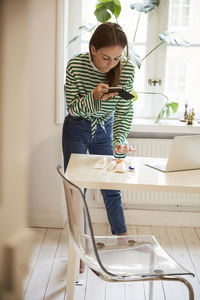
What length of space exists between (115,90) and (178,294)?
1.14 m

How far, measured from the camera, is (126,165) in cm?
194

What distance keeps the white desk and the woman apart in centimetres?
16

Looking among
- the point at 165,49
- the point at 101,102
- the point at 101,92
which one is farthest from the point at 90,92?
the point at 165,49

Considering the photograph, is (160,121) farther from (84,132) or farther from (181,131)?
(84,132)

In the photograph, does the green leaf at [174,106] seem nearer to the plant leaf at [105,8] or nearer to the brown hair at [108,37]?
the plant leaf at [105,8]

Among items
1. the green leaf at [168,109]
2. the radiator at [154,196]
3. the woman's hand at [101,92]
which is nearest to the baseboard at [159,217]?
the radiator at [154,196]

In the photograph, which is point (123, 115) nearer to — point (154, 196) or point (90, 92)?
point (90, 92)

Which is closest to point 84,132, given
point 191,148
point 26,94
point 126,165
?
point 126,165

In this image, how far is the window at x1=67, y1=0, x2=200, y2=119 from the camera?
2.89m

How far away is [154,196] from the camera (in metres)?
2.90

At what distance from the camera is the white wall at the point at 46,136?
263cm

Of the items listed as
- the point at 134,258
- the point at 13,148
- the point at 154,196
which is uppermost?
the point at 13,148

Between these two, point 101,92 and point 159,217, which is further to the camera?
point 159,217

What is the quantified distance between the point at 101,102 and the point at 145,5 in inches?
41.8
